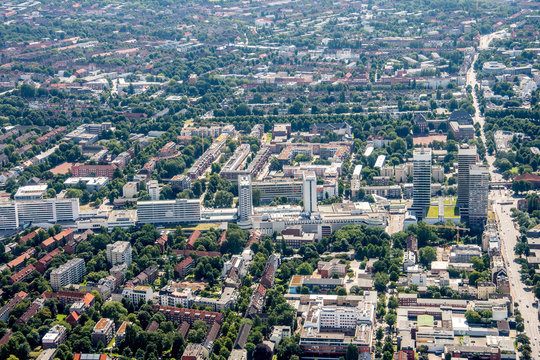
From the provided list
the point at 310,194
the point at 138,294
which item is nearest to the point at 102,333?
the point at 138,294

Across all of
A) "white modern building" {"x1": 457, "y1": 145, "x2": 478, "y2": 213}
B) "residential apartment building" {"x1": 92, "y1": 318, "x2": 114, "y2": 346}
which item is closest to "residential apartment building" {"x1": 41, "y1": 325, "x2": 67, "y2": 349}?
"residential apartment building" {"x1": 92, "y1": 318, "x2": 114, "y2": 346}

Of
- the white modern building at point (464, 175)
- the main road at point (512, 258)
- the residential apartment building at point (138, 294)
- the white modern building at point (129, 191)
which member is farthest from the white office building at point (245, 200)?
the main road at point (512, 258)

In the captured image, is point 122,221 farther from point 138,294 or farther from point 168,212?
point 138,294

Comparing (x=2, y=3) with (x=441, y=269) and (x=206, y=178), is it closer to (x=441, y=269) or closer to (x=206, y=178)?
(x=206, y=178)

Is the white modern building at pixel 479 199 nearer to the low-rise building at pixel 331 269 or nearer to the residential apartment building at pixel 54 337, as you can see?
the low-rise building at pixel 331 269

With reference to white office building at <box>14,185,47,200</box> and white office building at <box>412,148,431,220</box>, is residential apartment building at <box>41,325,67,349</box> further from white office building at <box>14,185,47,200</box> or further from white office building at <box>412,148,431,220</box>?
white office building at <box>412,148,431,220</box>
